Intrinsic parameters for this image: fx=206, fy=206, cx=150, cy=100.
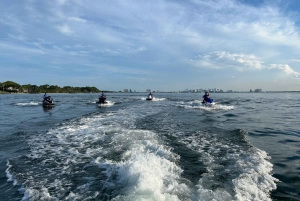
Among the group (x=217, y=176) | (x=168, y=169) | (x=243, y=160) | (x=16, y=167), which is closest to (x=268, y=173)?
(x=243, y=160)

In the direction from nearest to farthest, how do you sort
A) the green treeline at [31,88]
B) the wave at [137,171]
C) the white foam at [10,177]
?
1. the wave at [137,171]
2. the white foam at [10,177]
3. the green treeline at [31,88]

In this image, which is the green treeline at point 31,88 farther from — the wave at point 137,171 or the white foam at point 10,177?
the white foam at point 10,177

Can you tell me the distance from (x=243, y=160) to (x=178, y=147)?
2722mm

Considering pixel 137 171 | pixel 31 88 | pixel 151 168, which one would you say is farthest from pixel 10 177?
pixel 31 88

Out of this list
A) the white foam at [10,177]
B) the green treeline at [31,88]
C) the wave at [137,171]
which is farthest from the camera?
the green treeline at [31,88]

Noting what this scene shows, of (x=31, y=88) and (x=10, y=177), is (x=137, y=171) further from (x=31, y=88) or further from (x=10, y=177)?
(x=31, y=88)

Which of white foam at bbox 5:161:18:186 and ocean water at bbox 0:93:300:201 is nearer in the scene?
ocean water at bbox 0:93:300:201

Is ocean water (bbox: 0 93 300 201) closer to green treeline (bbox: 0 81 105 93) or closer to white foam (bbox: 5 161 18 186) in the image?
white foam (bbox: 5 161 18 186)

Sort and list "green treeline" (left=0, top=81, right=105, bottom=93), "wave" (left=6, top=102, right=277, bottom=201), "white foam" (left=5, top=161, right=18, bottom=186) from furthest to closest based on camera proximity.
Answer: "green treeline" (left=0, top=81, right=105, bottom=93)
"white foam" (left=5, top=161, right=18, bottom=186)
"wave" (left=6, top=102, right=277, bottom=201)

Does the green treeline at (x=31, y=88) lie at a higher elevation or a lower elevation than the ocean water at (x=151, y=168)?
higher

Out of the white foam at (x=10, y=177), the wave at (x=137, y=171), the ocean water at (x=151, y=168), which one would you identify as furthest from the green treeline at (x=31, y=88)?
the white foam at (x=10, y=177)

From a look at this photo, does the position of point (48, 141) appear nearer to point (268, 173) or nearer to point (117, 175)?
point (117, 175)

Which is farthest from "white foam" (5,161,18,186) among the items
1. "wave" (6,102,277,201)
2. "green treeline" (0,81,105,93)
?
"green treeline" (0,81,105,93)

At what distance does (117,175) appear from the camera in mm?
6070
